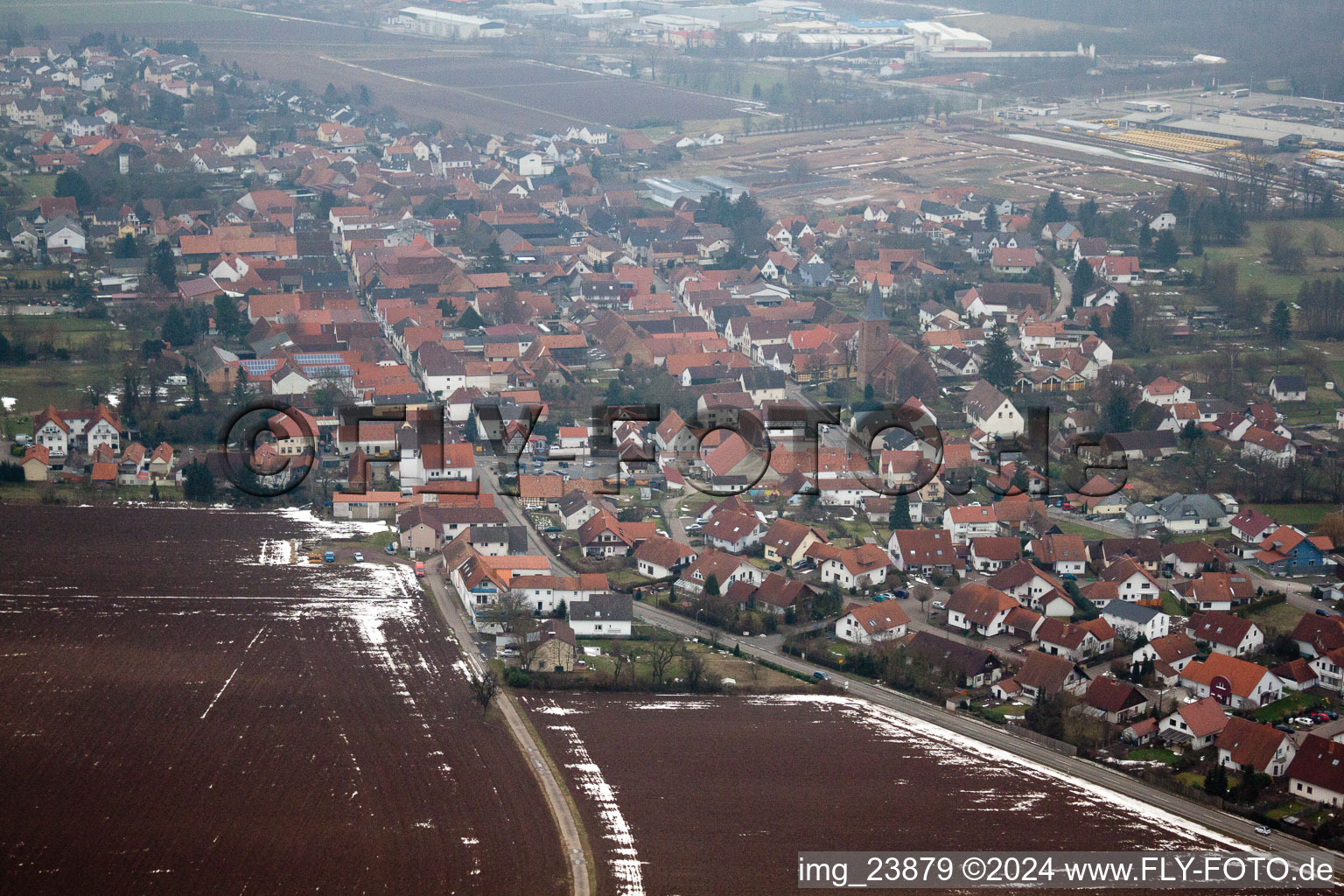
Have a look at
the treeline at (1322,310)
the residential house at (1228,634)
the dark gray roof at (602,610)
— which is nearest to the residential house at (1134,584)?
the residential house at (1228,634)

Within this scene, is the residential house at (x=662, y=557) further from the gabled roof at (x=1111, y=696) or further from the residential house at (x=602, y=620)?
the gabled roof at (x=1111, y=696)

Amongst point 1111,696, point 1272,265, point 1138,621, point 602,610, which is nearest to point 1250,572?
point 1138,621

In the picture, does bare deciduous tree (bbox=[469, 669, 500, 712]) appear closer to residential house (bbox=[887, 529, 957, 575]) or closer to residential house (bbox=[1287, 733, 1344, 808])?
residential house (bbox=[887, 529, 957, 575])

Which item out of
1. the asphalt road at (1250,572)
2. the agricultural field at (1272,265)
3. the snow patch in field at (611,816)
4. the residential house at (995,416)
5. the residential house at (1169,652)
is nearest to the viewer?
the snow patch in field at (611,816)

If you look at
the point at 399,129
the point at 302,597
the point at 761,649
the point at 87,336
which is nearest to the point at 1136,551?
the point at 761,649

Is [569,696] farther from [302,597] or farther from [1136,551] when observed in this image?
[1136,551]

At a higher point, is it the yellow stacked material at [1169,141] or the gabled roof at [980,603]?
the yellow stacked material at [1169,141]

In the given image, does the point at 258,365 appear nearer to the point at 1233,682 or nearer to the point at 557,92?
the point at 1233,682
